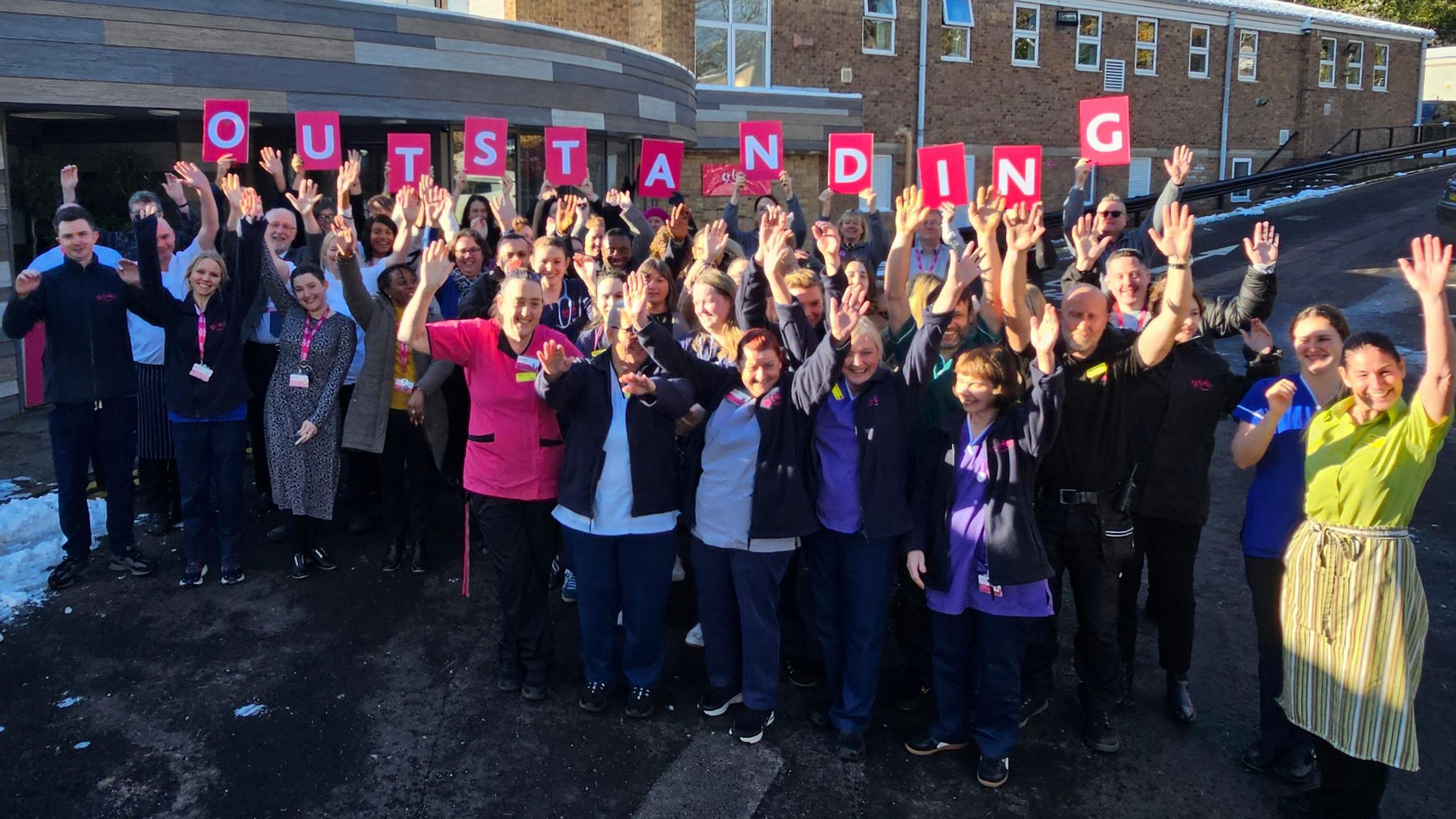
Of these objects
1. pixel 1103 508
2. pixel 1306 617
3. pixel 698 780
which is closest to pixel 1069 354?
pixel 1103 508

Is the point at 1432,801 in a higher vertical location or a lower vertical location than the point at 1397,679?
lower

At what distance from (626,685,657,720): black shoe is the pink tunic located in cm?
95

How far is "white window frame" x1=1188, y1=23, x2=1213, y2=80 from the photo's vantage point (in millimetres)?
26500

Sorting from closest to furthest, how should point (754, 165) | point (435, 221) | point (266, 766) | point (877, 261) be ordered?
point (266, 766) < point (435, 221) < point (877, 261) < point (754, 165)

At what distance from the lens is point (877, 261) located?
8.19m

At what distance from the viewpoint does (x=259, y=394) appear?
667 centimetres

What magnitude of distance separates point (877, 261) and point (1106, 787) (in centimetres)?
509

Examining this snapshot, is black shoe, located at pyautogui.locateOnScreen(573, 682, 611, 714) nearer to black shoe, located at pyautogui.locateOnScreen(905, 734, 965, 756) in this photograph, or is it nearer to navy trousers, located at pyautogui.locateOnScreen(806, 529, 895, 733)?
navy trousers, located at pyautogui.locateOnScreen(806, 529, 895, 733)

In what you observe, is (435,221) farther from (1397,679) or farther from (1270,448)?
(1397,679)

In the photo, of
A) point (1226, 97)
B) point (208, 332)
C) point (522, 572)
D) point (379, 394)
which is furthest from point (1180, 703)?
point (1226, 97)

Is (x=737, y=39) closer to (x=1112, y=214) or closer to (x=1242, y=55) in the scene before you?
(x=1112, y=214)

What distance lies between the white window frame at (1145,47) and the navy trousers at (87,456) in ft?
85.0

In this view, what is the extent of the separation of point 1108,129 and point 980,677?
4.73 meters

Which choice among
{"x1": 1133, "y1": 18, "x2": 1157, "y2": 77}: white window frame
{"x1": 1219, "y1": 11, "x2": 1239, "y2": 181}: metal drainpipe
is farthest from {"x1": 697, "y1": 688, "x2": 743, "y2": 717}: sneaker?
{"x1": 1219, "y1": 11, "x2": 1239, "y2": 181}: metal drainpipe
